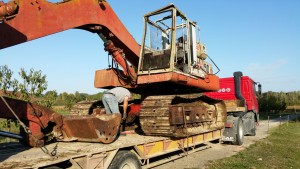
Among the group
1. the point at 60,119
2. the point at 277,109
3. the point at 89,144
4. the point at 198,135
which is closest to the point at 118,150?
the point at 89,144

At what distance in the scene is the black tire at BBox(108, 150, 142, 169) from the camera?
18.0 ft

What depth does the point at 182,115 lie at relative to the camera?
787 cm

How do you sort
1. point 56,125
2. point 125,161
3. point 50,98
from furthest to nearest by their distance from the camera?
1. point 50,98
2. point 56,125
3. point 125,161

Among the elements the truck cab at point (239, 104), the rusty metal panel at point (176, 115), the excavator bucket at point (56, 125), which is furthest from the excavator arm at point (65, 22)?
the truck cab at point (239, 104)

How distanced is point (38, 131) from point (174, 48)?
12.5ft

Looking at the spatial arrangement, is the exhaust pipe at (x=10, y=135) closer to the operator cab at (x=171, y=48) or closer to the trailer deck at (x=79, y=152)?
the trailer deck at (x=79, y=152)

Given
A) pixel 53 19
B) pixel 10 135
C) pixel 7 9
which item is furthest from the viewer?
pixel 10 135

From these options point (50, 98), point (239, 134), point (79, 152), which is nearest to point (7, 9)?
point (79, 152)

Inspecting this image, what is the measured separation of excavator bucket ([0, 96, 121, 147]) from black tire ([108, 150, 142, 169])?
0.51 meters

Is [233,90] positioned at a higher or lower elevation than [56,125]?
higher

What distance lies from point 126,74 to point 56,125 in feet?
8.12

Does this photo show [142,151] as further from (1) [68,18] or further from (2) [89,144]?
(1) [68,18]

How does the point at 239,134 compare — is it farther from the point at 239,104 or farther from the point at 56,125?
the point at 56,125

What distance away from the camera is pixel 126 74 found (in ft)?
26.6
